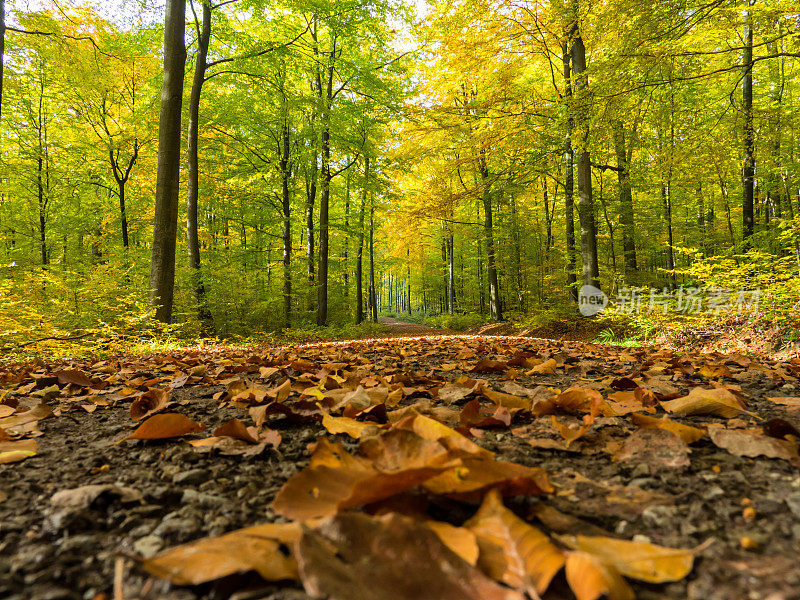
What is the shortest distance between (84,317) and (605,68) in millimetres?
8730

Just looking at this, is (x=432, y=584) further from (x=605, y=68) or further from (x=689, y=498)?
(x=605, y=68)

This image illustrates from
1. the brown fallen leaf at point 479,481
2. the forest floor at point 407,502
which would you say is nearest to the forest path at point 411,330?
the forest floor at point 407,502

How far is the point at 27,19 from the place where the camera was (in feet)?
21.9

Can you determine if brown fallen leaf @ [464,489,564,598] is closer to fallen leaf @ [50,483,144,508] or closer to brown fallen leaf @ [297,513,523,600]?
brown fallen leaf @ [297,513,523,600]

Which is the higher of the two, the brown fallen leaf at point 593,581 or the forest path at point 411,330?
the brown fallen leaf at point 593,581

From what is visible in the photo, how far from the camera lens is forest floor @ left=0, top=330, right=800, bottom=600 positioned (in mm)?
446

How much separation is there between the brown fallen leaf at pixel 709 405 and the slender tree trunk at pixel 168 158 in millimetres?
6062

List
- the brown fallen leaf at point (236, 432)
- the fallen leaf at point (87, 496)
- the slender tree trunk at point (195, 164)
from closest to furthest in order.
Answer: the fallen leaf at point (87, 496), the brown fallen leaf at point (236, 432), the slender tree trunk at point (195, 164)

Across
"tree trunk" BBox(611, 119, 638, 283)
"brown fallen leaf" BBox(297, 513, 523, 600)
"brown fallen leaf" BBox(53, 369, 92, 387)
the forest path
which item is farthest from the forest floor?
"tree trunk" BBox(611, 119, 638, 283)

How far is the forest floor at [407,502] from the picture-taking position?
0.45 m

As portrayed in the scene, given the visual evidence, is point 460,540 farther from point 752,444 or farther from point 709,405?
point 709,405

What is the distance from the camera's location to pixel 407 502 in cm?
59

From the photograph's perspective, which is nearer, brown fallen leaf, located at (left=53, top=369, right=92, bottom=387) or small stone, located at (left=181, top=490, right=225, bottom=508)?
small stone, located at (left=181, top=490, right=225, bottom=508)

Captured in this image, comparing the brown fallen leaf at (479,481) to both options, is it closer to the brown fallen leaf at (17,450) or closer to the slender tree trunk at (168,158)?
the brown fallen leaf at (17,450)
